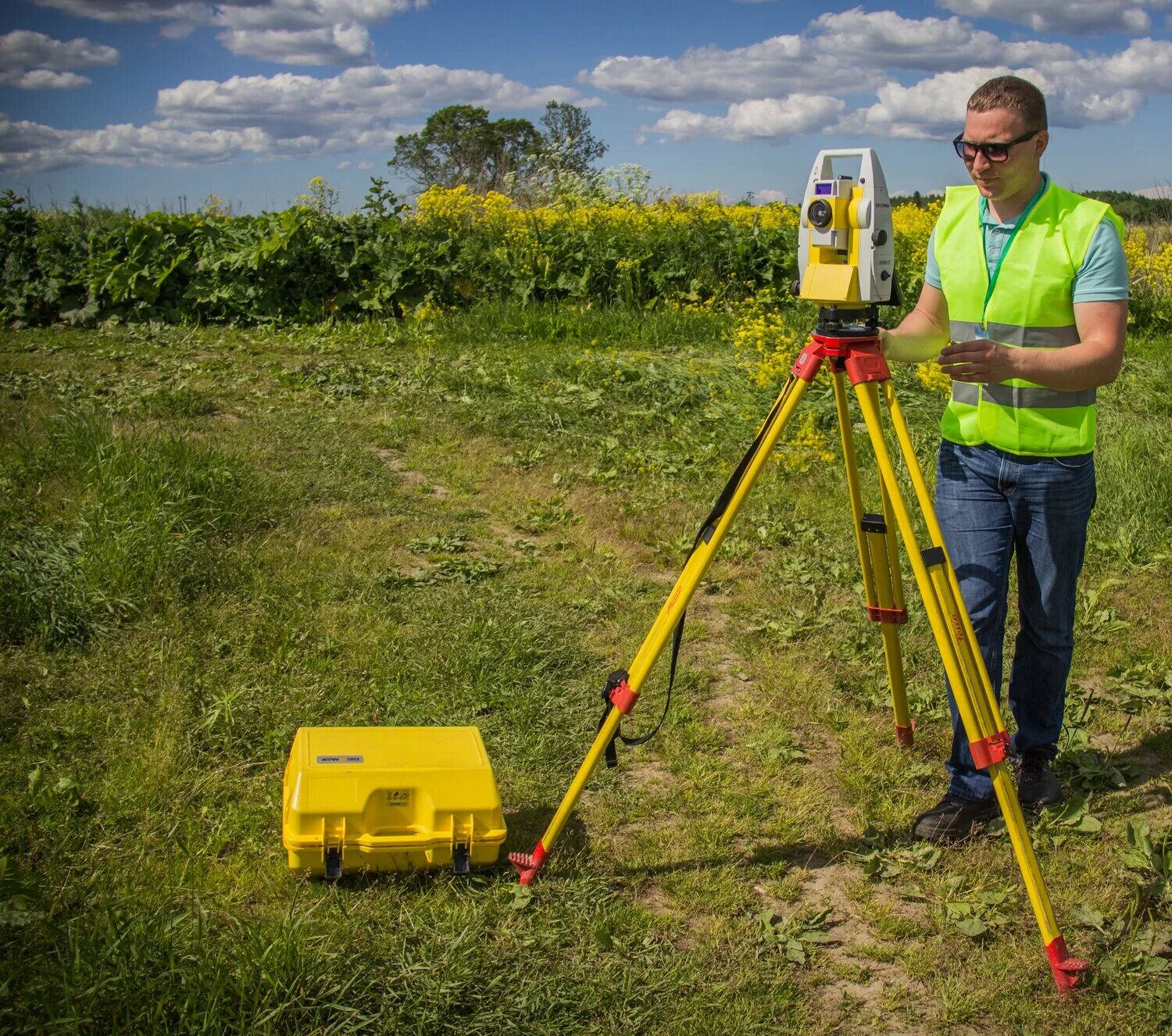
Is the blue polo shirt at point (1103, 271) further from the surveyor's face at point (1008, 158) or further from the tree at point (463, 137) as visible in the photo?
the tree at point (463, 137)

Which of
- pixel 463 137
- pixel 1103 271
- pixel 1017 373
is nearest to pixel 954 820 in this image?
pixel 1017 373

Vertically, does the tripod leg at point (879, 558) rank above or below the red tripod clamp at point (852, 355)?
below

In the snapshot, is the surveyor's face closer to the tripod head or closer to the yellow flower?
the tripod head

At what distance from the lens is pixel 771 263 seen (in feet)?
39.6

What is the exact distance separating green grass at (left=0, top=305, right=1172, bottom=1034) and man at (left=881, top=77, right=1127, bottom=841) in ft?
1.76

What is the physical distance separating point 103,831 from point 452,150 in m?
52.9

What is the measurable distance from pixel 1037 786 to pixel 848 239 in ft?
6.31

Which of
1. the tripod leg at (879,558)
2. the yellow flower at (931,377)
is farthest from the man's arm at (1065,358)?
the yellow flower at (931,377)

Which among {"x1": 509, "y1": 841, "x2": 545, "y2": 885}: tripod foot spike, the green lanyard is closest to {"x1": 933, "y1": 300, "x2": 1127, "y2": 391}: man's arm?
the green lanyard

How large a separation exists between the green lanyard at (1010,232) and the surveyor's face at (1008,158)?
0.16ft

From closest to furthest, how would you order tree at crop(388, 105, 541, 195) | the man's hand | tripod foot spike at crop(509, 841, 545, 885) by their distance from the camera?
the man's hand
tripod foot spike at crop(509, 841, 545, 885)
tree at crop(388, 105, 541, 195)

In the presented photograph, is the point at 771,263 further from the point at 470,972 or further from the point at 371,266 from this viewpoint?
the point at 470,972

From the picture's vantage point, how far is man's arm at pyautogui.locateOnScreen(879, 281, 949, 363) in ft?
10.0

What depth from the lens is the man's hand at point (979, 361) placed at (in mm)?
2648
